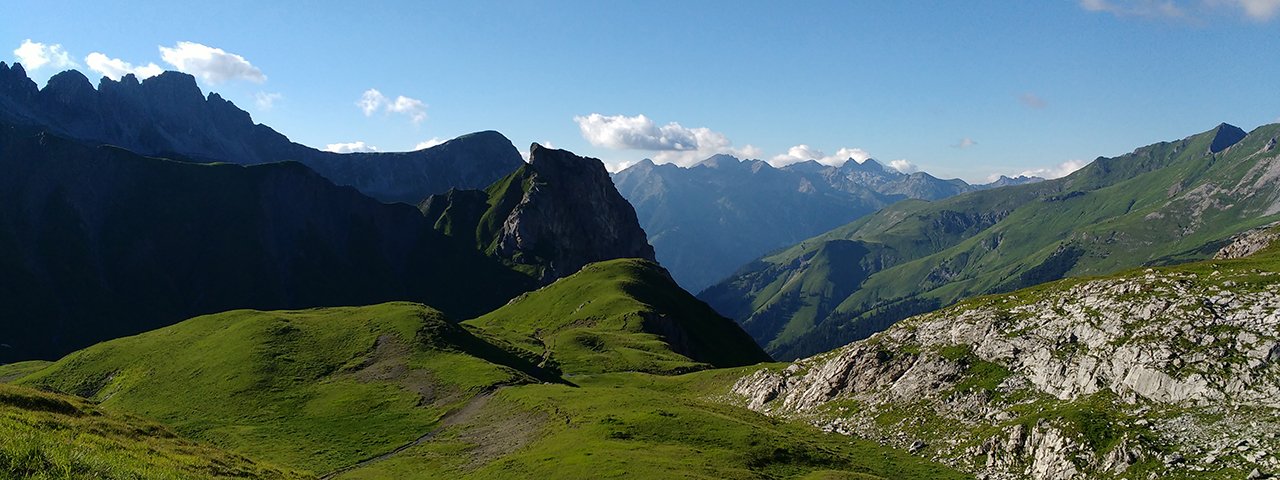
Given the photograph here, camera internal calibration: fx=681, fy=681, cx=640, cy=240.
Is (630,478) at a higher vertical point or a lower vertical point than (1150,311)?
lower

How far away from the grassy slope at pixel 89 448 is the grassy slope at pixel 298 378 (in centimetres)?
3591

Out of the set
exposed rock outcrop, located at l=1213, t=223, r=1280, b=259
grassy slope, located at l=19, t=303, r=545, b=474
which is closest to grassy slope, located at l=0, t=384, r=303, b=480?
grassy slope, located at l=19, t=303, r=545, b=474

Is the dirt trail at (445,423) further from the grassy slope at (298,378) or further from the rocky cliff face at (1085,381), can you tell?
the rocky cliff face at (1085,381)

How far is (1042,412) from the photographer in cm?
6234

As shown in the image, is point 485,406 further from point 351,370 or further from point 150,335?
point 150,335

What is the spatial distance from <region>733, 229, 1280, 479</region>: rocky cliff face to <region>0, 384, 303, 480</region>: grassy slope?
58.1 m

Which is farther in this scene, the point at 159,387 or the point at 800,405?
the point at 159,387

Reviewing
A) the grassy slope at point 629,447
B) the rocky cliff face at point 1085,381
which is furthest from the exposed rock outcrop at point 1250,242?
the grassy slope at point 629,447

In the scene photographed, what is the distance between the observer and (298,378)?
4230 inches

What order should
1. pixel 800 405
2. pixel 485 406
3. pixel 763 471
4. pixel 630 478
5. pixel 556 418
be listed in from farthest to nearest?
pixel 485 406, pixel 800 405, pixel 556 418, pixel 763 471, pixel 630 478

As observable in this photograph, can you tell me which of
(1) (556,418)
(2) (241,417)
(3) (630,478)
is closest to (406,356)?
(2) (241,417)

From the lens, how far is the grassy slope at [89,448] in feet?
74.2

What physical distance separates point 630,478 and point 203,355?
316ft

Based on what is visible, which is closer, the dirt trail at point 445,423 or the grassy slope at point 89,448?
the grassy slope at point 89,448
